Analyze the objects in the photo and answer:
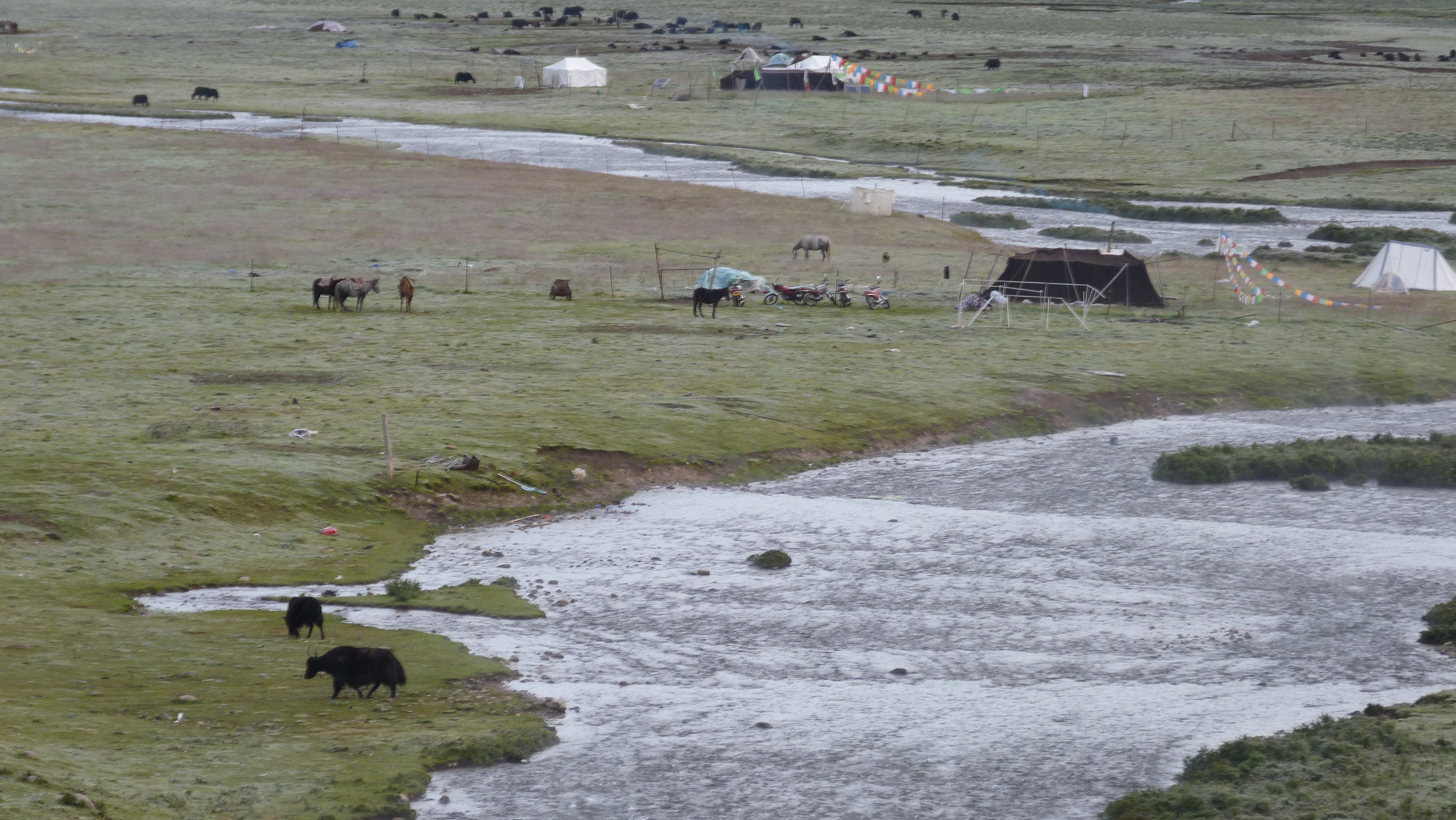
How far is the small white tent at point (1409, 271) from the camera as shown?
174 ft

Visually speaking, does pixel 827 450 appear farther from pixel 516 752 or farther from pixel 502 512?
pixel 516 752

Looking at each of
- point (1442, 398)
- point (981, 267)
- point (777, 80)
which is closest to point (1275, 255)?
point (981, 267)

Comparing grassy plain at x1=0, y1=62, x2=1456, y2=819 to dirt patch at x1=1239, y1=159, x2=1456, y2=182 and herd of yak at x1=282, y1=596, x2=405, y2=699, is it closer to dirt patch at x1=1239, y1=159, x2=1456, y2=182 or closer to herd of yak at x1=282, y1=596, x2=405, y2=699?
herd of yak at x1=282, y1=596, x2=405, y2=699

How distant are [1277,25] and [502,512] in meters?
174

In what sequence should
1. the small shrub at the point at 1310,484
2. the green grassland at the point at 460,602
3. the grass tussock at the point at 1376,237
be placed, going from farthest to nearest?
the grass tussock at the point at 1376,237 → the small shrub at the point at 1310,484 → the green grassland at the point at 460,602

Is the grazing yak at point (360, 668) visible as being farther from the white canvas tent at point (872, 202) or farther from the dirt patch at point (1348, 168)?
the dirt patch at point (1348, 168)

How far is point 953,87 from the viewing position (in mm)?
125438

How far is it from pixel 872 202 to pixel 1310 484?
127ft

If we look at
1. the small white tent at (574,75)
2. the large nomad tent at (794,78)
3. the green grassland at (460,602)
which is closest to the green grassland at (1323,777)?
the green grassland at (460,602)

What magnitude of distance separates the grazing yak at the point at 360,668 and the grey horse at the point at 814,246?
4018 centimetres

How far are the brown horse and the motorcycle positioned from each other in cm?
1363

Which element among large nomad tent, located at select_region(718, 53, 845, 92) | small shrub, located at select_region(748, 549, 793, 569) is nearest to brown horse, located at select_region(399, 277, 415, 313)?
small shrub, located at select_region(748, 549, 793, 569)

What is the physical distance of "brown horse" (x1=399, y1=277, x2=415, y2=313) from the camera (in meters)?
46.7

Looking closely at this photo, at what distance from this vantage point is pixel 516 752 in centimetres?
1739
